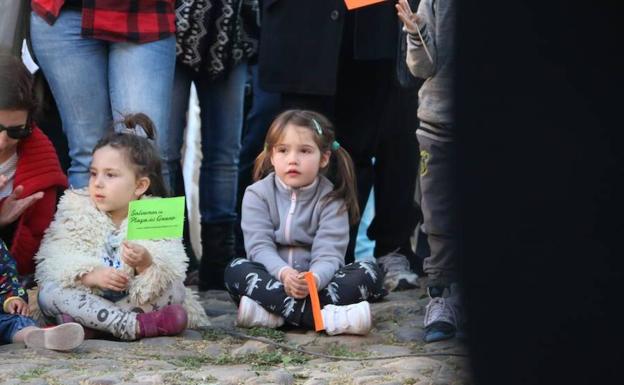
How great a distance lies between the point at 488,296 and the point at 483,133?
0.59 ft

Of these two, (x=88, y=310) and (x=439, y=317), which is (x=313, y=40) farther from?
(x=88, y=310)

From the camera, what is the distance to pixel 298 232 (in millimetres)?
5309

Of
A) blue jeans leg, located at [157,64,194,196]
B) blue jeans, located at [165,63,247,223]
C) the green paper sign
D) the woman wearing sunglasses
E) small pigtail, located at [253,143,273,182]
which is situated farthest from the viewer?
blue jeans, located at [165,63,247,223]

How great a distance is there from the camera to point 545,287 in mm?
1498

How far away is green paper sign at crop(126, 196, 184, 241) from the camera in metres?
4.68

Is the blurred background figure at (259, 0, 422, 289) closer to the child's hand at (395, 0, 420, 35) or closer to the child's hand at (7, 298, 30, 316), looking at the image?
the child's hand at (395, 0, 420, 35)

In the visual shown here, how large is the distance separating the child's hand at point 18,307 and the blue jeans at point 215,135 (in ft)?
3.65

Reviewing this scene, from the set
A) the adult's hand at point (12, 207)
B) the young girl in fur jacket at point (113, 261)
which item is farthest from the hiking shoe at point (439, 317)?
the adult's hand at point (12, 207)

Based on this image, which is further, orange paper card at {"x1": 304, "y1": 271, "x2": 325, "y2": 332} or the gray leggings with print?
orange paper card at {"x1": 304, "y1": 271, "x2": 325, "y2": 332}

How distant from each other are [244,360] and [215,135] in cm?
166

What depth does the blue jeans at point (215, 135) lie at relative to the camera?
580 cm

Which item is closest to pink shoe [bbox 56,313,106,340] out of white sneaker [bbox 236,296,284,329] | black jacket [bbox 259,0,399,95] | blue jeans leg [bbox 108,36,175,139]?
white sneaker [bbox 236,296,284,329]

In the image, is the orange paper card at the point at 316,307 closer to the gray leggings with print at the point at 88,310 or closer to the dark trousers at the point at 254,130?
the gray leggings with print at the point at 88,310

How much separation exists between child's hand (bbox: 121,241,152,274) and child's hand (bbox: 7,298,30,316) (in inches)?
15.0
